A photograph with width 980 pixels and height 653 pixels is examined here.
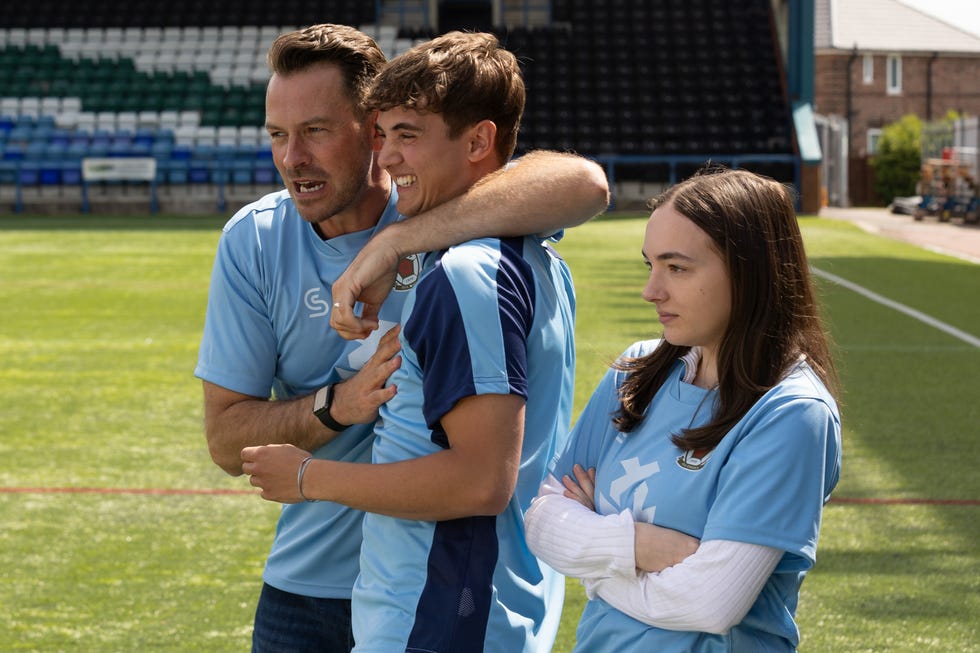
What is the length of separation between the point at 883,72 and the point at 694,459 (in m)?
60.4

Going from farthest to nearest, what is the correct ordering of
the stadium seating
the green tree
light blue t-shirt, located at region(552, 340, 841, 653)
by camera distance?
1. the green tree
2. the stadium seating
3. light blue t-shirt, located at region(552, 340, 841, 653)

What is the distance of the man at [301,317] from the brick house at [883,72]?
58058 millimetres

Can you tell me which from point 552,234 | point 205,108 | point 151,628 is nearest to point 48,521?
point 151,628

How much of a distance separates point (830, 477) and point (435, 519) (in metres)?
0.59

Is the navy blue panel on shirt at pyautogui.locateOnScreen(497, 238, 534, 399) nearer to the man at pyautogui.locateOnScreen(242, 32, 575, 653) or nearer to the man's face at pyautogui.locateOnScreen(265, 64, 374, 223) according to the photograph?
the man at pyautogui.locateOnScreen(242, 32, 575, 653)

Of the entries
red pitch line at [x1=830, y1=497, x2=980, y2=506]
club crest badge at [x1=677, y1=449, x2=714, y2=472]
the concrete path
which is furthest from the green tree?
club crest badge at [x1=677, y1=449, x2=714, y2=472]

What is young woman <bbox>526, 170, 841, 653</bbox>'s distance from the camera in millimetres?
1875

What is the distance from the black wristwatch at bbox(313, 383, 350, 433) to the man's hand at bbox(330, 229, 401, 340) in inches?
5.9

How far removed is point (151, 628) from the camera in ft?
13.8

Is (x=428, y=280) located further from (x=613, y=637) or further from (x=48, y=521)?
(x=48, y=521)

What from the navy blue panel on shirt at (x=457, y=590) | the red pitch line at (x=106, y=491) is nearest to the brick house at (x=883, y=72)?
the red pitch line at (x=106, y=491)

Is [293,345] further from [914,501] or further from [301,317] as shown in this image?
[914,501]

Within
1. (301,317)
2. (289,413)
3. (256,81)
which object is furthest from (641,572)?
(256,81)

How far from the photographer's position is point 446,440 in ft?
6.46
